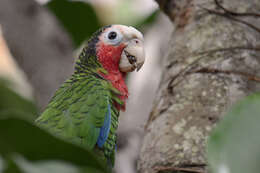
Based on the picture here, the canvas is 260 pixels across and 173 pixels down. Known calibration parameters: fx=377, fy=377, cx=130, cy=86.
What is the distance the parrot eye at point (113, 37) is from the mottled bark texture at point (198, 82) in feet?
1.28

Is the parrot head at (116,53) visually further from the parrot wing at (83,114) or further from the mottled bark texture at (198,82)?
the mottled bark texture at (198,82)

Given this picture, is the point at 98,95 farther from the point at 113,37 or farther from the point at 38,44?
the point at 38,44

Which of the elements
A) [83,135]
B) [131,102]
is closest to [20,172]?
[83,135]

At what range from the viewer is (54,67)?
2844 millimetres

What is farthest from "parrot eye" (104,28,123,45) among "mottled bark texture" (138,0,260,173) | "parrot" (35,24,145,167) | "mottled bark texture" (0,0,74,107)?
"mottled bark texture" (0,0,74,107)

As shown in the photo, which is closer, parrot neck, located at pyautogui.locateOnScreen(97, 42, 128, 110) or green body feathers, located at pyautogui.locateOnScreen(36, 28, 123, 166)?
green body feathers, located at pyautogui.locateOnScreen(36, 28, 123, 166)

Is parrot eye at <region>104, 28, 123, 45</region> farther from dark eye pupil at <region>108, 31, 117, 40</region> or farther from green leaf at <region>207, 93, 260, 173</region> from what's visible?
green leaf at <region>207, 93, 260, 173</region>

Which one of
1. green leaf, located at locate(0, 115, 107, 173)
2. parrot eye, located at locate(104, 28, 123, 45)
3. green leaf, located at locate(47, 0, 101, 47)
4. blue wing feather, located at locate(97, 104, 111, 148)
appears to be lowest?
green leaf, located at locate(0, 115, 107, 173)

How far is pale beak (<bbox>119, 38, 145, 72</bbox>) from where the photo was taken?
1979mm

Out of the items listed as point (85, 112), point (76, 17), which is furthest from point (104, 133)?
point (76, 17)

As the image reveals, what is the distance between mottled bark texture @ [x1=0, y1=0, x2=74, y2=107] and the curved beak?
2.87ft

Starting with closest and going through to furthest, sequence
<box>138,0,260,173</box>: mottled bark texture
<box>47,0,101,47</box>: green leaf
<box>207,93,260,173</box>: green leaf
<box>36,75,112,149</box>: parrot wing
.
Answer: <box>207,93,260,173</box>: green leaf → <box>138,0,260,173</box>: mottled bark texture → <box>36,75,112,149</box>: parrot wing → <box>47,0,101,47</box>: green leaf

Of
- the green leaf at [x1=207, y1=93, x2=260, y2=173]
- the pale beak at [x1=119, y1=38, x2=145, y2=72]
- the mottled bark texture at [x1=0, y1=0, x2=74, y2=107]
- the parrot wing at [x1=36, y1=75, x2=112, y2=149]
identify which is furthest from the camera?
the mottled bark texture at [x1=0, y1=0, x2=74, y2=107]

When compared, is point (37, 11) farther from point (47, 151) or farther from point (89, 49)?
point (47, 151)
